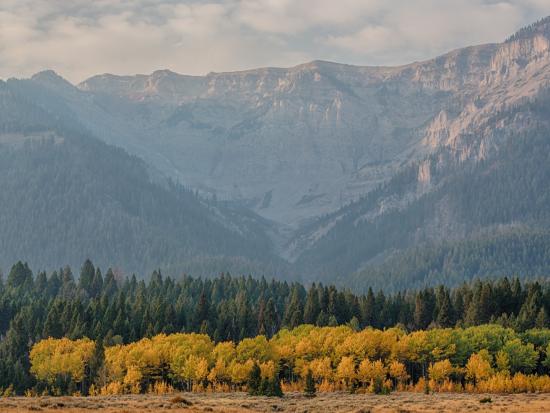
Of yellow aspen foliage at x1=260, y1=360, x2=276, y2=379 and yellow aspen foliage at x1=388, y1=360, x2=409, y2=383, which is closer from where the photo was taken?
yellow aspen foliage at x1=260, y1=360, x2=276, y2=379

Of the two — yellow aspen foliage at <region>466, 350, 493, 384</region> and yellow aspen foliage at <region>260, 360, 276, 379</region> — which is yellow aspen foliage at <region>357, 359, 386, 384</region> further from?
yellow aspen foliage at <region>260, 360, 276, 379</region>

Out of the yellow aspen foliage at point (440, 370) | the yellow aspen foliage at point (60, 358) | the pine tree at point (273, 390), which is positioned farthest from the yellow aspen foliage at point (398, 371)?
the yellow aspen foliage at point (60, 358)

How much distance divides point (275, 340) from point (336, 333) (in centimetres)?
1273

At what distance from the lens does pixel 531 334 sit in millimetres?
182750

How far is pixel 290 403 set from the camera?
13475 centimetres

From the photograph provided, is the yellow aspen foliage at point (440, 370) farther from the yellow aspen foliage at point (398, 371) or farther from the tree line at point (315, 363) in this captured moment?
the yellow aspen foliage at point (398, 371)

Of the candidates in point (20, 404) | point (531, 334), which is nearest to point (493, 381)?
point (531, 334)

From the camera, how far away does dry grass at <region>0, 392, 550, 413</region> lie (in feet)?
376

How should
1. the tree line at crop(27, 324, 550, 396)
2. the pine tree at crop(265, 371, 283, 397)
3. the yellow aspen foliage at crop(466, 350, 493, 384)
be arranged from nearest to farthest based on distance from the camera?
the pine tree at crop(265, 371, 283, 397), the yellow aspen foliage at crop(466, 350, 493, 384), the tree line at crop(27, 324, 550, 396)

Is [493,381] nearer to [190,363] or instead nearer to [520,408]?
[520,408]

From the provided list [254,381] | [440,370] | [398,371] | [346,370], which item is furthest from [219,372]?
[440,370]

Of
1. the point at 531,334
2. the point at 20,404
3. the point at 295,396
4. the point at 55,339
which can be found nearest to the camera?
the point at 20,404

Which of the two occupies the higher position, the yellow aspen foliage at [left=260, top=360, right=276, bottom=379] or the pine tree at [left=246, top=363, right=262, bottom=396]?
the yellow aspen foliage at [left=260, top=360, right=276, bottom=379]

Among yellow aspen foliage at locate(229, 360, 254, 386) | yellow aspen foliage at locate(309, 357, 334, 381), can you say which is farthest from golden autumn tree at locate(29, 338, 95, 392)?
yellow aspen foliage at locate(309, 357, 334, 381)
